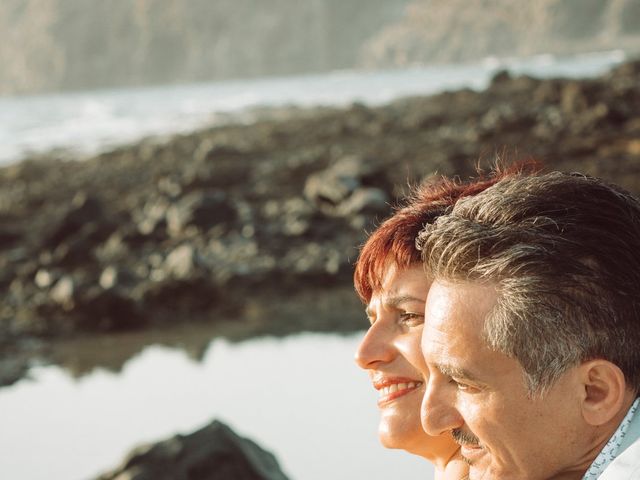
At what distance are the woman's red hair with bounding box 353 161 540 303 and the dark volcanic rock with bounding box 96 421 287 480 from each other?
1.91 m

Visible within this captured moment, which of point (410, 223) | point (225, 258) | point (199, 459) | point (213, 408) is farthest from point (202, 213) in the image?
point (410, 223)

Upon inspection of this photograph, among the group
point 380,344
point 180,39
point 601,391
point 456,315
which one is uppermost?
point 180,39

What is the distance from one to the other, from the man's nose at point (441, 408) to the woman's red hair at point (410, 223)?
0.44 m

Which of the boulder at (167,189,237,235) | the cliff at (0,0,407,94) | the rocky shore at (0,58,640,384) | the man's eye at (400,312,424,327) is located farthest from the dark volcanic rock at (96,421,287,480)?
the cliff at (0,0,407,94)

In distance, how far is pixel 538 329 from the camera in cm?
179

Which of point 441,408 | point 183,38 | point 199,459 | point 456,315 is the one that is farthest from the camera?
point 183,38

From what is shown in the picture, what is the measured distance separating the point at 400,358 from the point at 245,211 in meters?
11.2

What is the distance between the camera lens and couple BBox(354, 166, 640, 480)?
5.83ft

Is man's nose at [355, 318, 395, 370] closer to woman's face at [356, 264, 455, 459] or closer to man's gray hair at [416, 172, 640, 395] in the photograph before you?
woman's face at [356, 264, 455, 459]

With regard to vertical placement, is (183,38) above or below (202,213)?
above

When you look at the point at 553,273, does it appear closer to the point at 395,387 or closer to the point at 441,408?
the point at 441,408

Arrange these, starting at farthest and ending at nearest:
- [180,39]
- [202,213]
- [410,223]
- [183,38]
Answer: [183,38], [180,39], [202,213], [410,223]

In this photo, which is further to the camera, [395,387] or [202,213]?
[202,213]

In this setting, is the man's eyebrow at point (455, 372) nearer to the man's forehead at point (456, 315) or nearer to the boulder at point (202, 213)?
the man's forehead at point (456, 315)
